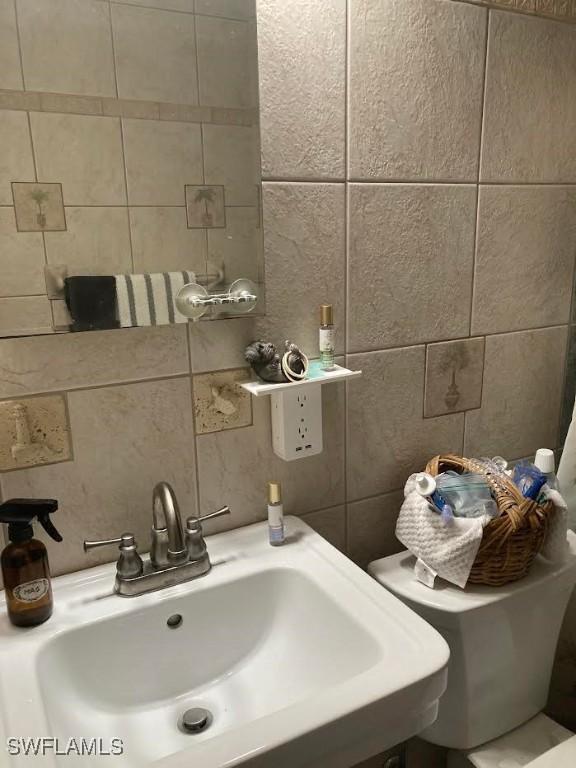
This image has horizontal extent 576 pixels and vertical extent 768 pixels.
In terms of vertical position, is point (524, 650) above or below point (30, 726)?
below

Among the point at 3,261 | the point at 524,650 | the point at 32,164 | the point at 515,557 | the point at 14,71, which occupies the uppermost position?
the point at 14,71

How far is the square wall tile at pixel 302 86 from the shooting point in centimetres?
96

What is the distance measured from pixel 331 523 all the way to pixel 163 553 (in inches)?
15.1

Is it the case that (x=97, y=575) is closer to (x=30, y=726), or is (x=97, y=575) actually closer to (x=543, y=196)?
(x=30, y=726)

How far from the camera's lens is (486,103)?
1.17m

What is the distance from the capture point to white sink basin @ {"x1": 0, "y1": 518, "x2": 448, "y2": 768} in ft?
2.21

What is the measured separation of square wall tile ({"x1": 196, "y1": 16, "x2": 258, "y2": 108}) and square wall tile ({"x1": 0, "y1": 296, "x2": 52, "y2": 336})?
15.9 inches

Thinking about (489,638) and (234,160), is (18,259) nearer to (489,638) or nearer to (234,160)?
(234,160)

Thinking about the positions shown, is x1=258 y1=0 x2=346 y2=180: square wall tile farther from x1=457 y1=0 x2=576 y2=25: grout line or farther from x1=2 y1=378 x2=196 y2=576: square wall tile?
x1=2 y1=378 x2=196 y2=576: square wall tile

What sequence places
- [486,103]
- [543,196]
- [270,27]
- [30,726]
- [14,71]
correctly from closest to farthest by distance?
[30,726], [14,71], [270,27], [486,103], [543,196]

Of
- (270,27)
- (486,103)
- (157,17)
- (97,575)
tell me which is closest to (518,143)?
(486,103)

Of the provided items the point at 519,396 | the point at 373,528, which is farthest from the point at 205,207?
the point at 519,396

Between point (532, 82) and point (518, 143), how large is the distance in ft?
0.40

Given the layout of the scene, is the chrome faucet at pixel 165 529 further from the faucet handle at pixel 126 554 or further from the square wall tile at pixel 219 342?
the square wall tile at pixel 219 342
